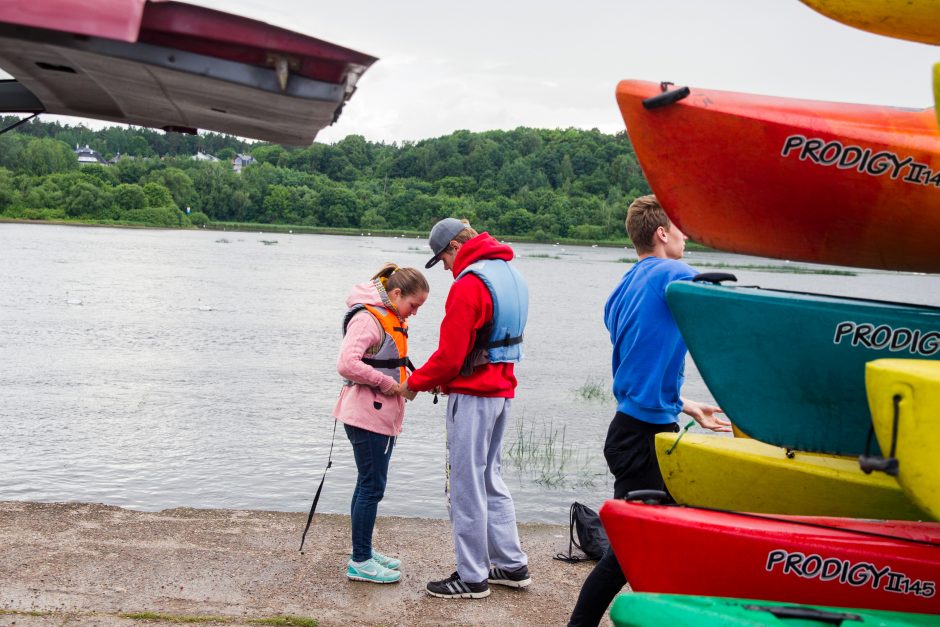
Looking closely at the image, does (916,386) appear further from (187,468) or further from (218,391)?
(218,391)

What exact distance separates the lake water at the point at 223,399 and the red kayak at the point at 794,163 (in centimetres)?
610

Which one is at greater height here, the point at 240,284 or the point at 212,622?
the point at 212,622

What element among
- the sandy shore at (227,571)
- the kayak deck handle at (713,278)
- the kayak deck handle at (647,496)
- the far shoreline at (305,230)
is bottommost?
the far shoreline at (305,230)

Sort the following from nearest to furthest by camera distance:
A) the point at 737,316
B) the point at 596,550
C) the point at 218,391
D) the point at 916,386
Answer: the point at 916,386
the point at 737,316
the point at 596,550
the point at 218,391

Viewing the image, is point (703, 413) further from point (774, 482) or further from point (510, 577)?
point (510, 577)

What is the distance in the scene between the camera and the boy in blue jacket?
464 centimetres

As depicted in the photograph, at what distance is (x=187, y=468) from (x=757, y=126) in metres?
9.53

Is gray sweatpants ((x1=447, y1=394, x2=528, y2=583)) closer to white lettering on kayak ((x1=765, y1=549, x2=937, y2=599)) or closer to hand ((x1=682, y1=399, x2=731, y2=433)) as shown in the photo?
hand ((x1=682, y1=399, x2=731, y2=433))

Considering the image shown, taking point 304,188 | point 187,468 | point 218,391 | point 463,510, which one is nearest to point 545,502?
point 187,468

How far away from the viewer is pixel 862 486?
191 inches

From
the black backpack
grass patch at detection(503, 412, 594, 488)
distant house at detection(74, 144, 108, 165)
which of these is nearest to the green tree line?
distant house at detection(74, 144, 108, 165)

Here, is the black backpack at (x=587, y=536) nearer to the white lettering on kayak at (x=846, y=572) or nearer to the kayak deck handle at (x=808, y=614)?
the white lettering on kayak at (x=846, y=572)

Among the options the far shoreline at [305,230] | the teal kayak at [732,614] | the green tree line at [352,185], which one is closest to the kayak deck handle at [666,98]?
the teal kayak at [732,614]

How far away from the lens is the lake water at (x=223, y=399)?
1130 cm
